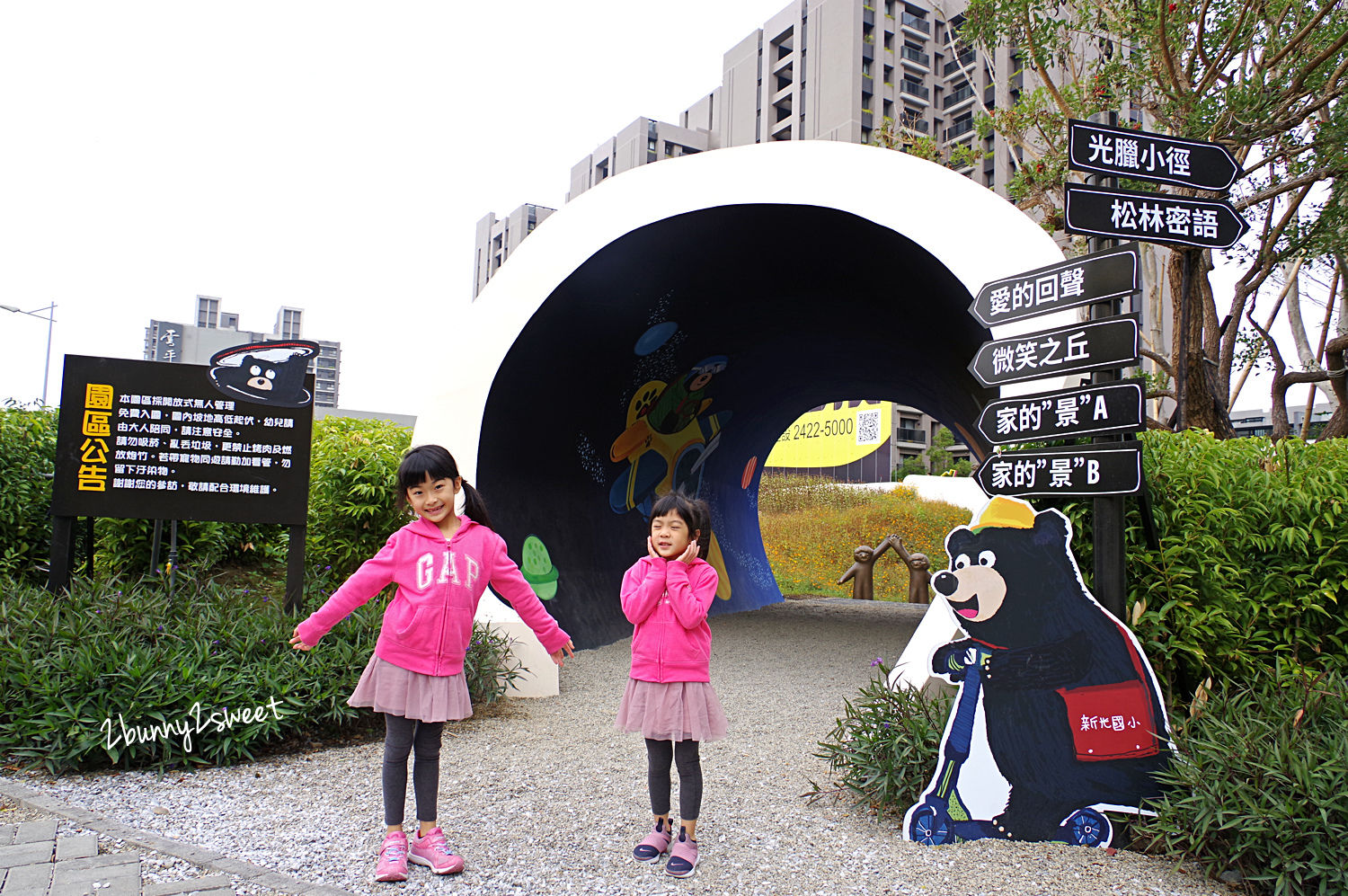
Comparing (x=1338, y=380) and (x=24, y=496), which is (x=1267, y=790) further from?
(x=1338, y=380)

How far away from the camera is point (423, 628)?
2.89 meters

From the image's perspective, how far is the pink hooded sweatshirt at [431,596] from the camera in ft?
9.49

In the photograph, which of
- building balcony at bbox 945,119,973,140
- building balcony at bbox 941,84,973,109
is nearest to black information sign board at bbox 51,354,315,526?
building balcony at bbox 945,119,973,140

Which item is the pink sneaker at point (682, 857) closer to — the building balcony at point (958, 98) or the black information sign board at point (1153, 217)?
the black information sign board at point (1153, 217)

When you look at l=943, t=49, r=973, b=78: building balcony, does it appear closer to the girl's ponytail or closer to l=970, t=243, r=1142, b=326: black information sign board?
l=970, t=243, r=1142, b=326: black information sign board

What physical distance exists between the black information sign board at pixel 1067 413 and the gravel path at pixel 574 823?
157cm

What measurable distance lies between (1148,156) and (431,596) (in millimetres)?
3286

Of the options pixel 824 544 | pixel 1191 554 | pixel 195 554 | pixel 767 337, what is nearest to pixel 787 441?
pixel 824 544

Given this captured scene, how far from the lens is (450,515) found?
120 inches

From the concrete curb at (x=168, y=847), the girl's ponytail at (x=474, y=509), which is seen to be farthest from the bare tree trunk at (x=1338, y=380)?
the concrete curb at (x=168, y=847)

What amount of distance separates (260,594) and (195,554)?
1045mm

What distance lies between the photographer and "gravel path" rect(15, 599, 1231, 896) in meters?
2.84

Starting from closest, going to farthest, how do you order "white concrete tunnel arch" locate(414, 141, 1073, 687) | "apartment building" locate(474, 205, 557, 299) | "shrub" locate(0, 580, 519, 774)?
"shrub" locate(0, 580, 519, 774) < "white concrete tunnel arch" locate(414, 141, 1073, 687) < "apartment building" locate(474, 205, 557, 299)

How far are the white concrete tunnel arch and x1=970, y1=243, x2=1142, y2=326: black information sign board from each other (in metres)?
0.33
